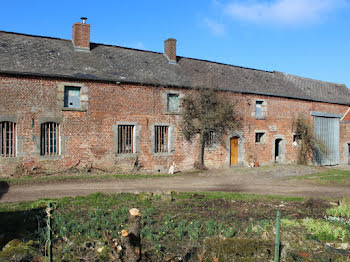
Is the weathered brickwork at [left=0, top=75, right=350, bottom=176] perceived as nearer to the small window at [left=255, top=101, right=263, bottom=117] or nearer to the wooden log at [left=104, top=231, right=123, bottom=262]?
the small window at [left=255, top=101, right=263, bottom=117]

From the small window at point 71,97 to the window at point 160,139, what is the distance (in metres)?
4.65

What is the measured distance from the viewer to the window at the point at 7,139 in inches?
578

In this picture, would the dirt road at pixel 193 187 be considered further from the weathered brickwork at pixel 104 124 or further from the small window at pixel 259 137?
the small window at pixel 259 137

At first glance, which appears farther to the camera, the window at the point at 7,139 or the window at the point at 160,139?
the window at the point at 160,139

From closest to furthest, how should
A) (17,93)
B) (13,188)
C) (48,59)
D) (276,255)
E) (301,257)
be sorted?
1. (276,255)
2. (301,257)
3. (13,188)
4. (17,93)
5. (48,59)

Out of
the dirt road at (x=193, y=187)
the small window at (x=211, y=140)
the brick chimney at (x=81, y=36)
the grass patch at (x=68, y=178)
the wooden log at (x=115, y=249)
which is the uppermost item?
the brick chimney at (x=81, y=36)

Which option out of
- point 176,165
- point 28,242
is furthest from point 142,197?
point 176,165

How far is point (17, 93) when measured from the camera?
1483 cm

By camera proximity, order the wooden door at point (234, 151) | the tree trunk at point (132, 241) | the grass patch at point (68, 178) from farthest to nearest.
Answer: the wooden door at point (234, 151)
the grass patch at point (68, 178)
the tree trunk at point (132, 241)

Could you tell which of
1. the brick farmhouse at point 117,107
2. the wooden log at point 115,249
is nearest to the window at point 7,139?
the brick farmhouse at point 117,107

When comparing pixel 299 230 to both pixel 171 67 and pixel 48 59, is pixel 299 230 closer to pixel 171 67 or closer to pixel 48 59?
pixel 48 59

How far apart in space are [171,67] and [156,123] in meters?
4.57

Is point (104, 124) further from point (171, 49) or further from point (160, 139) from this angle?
point (171, 49)

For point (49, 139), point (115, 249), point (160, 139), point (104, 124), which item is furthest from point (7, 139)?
point (115, 249)
